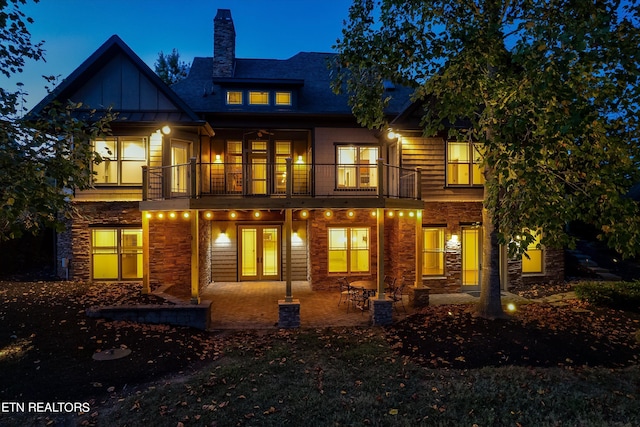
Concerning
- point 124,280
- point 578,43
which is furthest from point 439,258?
point 124,280

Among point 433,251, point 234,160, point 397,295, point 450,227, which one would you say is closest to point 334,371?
point 397,295

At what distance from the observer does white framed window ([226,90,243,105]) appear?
587 inches

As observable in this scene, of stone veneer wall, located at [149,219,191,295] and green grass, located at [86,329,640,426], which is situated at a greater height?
stone veneer wall, located at [149,219,191,295]

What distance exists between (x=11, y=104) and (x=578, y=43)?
327 inches

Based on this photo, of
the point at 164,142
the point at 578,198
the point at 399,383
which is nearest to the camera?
the point at 399,383

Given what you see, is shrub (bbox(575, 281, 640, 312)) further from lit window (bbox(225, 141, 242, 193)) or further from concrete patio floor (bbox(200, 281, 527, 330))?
lit window (bbox(225, 141, 242, 193))

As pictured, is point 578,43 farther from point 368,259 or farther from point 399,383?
point 368,259

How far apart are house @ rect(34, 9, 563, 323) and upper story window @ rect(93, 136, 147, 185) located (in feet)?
0.12

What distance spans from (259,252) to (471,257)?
8.46 m

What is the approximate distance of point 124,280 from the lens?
13055 mm

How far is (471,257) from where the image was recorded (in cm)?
1355

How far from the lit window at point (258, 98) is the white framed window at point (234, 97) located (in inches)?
17.7

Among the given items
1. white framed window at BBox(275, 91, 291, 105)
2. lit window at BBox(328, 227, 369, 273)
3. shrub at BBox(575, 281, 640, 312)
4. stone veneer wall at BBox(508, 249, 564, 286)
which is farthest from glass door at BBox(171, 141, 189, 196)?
shrub at BBox(575, 281, 640, 312)

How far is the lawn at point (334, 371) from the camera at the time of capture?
503cm
